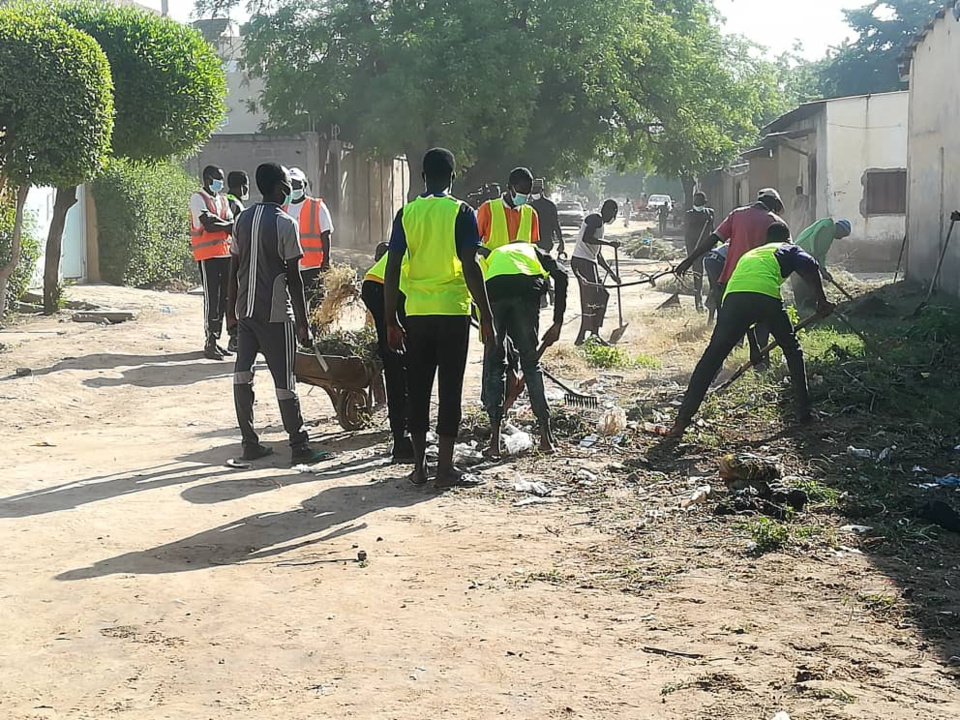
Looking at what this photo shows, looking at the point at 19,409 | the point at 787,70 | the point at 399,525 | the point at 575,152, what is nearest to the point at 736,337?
the point at 399,525

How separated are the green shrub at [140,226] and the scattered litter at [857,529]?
16531 millimetres

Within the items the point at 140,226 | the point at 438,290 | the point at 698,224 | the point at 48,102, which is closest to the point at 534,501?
the point at 438,290

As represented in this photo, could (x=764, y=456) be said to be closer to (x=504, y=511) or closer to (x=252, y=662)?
(x=504, y=511)

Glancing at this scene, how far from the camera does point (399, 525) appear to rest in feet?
21.2

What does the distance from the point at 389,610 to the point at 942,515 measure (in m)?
2.88

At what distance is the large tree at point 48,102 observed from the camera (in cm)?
1313

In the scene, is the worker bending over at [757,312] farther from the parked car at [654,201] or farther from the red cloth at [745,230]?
the parked car at [654,201]

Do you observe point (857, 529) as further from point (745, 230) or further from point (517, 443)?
point (745, 230)

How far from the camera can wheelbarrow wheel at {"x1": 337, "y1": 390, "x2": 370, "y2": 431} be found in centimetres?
877

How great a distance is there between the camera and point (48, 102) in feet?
43.2

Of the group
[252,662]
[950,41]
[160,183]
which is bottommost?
[252,662]

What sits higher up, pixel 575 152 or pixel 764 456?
pixel 575 152

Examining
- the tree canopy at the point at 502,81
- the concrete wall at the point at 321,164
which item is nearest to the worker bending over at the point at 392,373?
the tree canopy at the point at 502,81

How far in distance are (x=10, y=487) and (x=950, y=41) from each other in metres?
14.3
